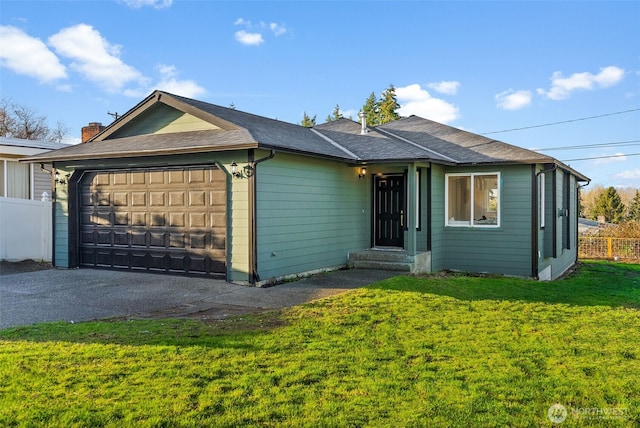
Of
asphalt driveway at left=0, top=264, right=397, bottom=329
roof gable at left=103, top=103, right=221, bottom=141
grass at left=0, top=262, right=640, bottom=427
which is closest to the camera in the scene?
grass at left=0, top=262, right=640, bottom=427

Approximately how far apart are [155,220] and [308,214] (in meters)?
3.30

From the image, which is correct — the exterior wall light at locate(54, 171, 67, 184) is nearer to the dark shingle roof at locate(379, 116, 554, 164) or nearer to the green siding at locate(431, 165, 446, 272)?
the green siding at locate(431, 165, 446, 272)

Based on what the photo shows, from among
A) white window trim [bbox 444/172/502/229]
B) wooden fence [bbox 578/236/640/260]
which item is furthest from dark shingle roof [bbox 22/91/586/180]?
wooden fence [bbox 578/236/640/260]

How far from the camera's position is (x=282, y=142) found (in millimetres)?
9672

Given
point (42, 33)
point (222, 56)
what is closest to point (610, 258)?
point (222, 56)

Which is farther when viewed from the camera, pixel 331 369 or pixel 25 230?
pixel 25 230

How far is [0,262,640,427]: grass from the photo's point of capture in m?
3.44

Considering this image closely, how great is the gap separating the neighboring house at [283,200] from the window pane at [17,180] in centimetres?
494

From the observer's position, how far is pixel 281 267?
377 inches

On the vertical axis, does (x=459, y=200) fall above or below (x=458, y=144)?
below

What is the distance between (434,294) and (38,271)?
8888 millimetres

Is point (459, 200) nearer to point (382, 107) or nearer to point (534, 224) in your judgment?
point (534, 224)

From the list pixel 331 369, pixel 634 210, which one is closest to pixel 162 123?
pixel 331 369

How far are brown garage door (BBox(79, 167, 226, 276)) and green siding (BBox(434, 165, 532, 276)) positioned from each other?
5716mm
